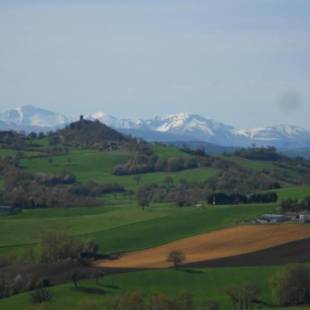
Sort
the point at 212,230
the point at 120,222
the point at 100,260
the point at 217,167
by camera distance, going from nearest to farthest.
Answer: the point at 100,260 → the point at 212,230 → the point at 120,222 → the point at 217,167

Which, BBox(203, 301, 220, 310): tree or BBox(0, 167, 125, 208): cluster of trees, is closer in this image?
BBox(203, 301, 220, 310): tree

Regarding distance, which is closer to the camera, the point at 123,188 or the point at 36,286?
the point at 36,286

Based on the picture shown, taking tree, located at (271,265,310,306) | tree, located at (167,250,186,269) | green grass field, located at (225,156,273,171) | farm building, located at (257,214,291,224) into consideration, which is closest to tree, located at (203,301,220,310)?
tree, located at (271,265,310,306)

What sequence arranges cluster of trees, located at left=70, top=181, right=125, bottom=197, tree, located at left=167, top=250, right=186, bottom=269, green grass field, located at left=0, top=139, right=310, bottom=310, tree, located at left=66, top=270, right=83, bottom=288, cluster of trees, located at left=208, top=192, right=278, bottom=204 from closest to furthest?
1. green grass field, located at left=0, top=139, right=310, bottom=310
2. tree, located at left=66, top=270, right=83, bottom=288
3. tree, located at left=167, top=250, right=186, bottom=269
4. cluster of trees, located at left=208, top=192, right=278, bottom=204
5. cluster of trees, located at left=70, top=181, right=125, bottom=197

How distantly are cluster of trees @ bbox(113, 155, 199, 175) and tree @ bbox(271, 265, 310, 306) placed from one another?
7742 centimetres

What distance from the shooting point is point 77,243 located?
220 ft

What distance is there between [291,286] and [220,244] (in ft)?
60.1

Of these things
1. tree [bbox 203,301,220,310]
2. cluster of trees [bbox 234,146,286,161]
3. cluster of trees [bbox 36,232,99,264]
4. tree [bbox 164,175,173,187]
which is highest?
cluster of trees [bbox 234,146,286,161]

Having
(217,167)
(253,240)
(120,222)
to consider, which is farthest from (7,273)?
(217,167)

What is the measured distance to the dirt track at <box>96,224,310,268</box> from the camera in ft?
210

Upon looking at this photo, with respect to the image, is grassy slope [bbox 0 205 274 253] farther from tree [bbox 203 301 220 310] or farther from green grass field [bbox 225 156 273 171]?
green grass field [bbox 225 156 273 171]

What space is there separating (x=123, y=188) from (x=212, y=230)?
41.3m

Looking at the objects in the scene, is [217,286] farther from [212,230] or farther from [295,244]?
[212,230]

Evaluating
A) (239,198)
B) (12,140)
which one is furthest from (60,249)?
(12,140)
